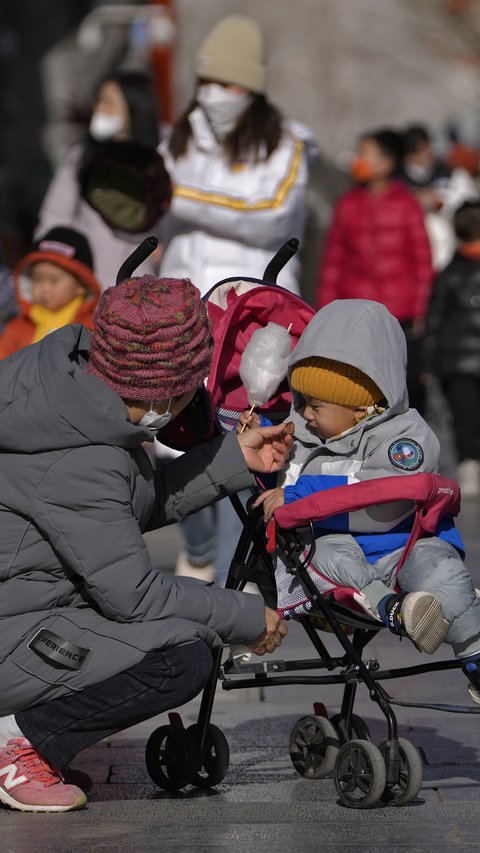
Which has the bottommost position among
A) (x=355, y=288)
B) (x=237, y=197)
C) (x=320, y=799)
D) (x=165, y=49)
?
(x=165, y=49)

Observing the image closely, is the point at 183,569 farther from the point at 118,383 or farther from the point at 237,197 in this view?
the point at 118,383

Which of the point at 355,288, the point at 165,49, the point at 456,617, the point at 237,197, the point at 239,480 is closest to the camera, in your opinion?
the point at 456,617

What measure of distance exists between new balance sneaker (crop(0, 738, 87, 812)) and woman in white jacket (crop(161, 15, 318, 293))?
8.84 ft

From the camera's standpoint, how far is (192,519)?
6.57m

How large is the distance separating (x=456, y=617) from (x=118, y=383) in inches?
37.7

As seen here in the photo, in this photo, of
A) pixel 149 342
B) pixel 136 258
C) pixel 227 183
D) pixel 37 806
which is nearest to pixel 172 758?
pixel 37 806

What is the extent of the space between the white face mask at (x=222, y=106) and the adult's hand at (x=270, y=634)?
2.80 metres

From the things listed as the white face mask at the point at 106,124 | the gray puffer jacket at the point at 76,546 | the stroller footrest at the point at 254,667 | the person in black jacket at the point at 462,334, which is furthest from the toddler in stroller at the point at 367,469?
the person in black jacket at the point at 462,334

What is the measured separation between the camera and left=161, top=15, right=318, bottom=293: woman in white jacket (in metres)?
6.49

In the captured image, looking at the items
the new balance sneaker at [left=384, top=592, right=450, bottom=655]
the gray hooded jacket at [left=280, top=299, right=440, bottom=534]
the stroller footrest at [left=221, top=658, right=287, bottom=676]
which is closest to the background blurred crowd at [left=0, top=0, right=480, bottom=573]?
the stroller footrest at [left=221, top=658, right=287, bottom=676]

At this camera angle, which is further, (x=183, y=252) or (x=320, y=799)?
(x=183, y=252)

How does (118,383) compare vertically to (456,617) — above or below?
above

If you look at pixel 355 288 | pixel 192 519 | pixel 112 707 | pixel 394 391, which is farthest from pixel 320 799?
pixel 355 288

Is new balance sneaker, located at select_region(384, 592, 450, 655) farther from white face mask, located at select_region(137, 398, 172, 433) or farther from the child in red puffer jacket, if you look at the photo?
the child in red puffer jacket
